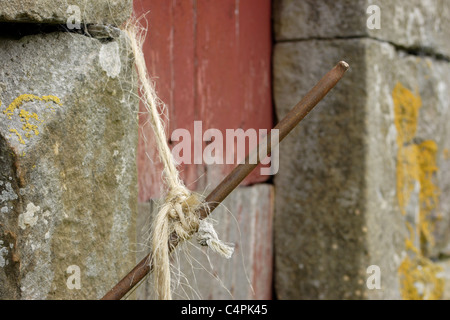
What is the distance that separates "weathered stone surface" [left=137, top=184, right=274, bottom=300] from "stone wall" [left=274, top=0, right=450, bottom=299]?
4 centimetres

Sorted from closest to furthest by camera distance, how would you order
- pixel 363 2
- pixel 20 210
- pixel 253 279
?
pixel 20 210, pixel 363 2, pixel 253 279

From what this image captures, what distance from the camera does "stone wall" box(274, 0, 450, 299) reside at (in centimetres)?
160

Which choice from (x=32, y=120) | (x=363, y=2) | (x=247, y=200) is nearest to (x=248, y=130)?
(x=247, y=200)

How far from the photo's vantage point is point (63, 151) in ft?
2.82

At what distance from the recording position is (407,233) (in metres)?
1.78

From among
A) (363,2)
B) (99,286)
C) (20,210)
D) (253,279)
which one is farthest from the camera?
(253,279)

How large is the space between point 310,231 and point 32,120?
1.05m

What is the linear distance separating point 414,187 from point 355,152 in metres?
0.33

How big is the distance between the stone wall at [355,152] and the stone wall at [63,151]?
81cm

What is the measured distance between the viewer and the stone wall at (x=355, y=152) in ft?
5.25

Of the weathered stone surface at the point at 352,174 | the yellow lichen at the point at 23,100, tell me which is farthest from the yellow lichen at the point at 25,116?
the weathered stone surface at the point at 352,174

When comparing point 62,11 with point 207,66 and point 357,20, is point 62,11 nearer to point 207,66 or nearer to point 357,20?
point 207,66

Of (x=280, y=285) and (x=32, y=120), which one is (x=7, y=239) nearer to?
(x=32, y=120)

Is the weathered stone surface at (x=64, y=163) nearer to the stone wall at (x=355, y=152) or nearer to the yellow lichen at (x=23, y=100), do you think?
the yellow lichen at (x=23, y=100)
